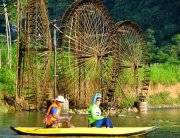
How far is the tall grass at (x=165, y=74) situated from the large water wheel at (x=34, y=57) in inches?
440

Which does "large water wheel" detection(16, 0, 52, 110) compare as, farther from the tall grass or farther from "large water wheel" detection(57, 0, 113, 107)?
the tall grass

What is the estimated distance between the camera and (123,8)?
77688mm

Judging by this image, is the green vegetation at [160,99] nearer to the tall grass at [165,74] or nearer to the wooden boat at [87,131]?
the tall grass at [165,74]

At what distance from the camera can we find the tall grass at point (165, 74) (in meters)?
48.7

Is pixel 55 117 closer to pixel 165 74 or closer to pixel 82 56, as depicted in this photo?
pixel 82 56

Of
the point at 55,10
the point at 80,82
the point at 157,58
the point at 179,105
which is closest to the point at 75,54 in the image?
the point at 80,82

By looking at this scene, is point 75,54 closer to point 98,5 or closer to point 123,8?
point 98,5

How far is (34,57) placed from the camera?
39750 millimetres

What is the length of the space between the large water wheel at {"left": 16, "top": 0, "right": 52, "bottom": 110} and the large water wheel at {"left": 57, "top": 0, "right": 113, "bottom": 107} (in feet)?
3.48

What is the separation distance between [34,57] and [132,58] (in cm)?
783

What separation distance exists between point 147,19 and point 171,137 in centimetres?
5172

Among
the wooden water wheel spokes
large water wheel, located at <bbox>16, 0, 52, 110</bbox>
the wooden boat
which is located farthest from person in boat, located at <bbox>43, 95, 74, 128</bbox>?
the wooden water wheel spokes

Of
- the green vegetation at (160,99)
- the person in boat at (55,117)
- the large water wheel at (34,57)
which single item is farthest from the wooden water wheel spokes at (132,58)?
the person in boat at (55,117)

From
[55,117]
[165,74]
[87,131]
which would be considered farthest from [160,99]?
[87,131]
